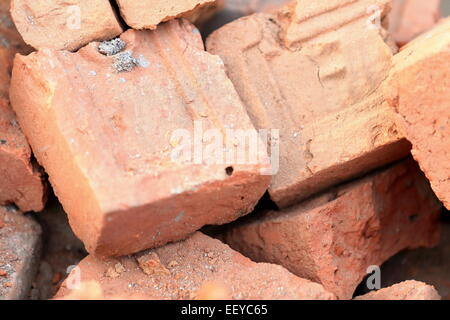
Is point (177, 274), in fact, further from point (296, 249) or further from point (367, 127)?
point (367, 127)

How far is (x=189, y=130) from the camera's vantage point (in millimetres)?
2658

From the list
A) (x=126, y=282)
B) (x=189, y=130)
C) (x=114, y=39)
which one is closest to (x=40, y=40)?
(x=114, y=39)

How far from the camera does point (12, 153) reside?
287cm

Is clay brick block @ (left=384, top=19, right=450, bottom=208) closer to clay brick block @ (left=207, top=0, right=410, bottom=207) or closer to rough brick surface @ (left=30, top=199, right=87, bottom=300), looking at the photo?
clay brick block @ (left=207, top=0, right=410, bottom=207)

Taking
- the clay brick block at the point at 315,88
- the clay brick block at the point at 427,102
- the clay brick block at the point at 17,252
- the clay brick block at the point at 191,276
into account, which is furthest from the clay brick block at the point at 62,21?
the clay brick block at the point at 427,102

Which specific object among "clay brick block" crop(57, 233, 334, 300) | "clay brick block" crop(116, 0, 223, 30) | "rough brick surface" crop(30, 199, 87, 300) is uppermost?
"clay brick block" crop(116, 0, 223, 30)

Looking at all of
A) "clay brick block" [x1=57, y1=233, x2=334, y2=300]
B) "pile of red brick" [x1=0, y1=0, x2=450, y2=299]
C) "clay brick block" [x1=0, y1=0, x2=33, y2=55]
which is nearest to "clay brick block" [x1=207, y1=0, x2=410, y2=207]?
"pile of red brick" [x1=0, y1=0, x2=450, y2=299]

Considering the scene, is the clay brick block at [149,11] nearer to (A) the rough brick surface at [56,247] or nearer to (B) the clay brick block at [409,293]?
(A) the rough brick surface at [56,247]

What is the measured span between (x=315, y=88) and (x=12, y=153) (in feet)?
4.49

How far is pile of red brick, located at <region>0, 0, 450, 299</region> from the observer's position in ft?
8.27

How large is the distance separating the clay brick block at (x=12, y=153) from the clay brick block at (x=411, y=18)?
2.13 meters

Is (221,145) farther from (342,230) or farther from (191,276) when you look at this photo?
(342,230)

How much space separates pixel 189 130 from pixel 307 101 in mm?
651

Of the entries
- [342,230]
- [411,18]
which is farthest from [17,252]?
[411,18]
